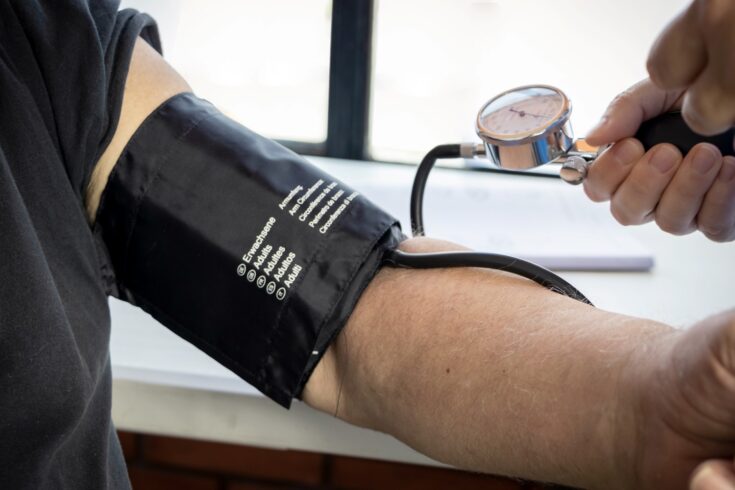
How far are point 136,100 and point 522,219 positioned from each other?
802mm

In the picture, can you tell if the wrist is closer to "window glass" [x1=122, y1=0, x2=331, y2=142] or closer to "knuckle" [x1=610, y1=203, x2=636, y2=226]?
"knuckle" [x1=610, y1=203, x2=636, y2=226]

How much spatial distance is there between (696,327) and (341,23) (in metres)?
1.17

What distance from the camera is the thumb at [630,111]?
2.52ft

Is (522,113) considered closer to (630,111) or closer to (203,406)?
(630,111)

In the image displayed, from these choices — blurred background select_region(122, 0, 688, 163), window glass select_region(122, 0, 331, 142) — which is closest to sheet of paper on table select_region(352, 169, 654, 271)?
blurred background select_region(122, 0, 688, 163)

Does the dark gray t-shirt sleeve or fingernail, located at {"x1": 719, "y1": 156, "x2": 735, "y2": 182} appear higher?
fingernail, located at {"x1": 719, "y1": 156, "x2": 735, "y2": 182}

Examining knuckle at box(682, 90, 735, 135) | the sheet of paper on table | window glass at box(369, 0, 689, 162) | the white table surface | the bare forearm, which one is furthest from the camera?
window glass at box(369, 0, 689, 162)

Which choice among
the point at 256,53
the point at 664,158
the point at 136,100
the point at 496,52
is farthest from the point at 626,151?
the point at 256,53

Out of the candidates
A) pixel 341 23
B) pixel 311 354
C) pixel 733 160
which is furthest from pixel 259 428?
pixel 341 23

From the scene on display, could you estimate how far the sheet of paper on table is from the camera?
1.26 m

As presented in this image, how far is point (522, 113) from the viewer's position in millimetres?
800

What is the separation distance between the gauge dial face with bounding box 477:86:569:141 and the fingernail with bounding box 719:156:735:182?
5.8 inches

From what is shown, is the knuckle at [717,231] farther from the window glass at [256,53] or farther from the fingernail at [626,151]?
the window glass at [256,53]

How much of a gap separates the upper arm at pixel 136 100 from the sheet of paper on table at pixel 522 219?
0.56 m
